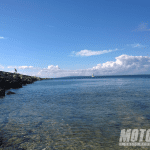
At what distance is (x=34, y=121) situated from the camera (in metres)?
13.7

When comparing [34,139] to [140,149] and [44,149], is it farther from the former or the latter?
[140,149]

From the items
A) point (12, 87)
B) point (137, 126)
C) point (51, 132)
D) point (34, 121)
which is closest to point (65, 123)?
point (51, 132)

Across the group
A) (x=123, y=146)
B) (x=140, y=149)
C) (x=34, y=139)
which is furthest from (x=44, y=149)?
(x=140, y=149)

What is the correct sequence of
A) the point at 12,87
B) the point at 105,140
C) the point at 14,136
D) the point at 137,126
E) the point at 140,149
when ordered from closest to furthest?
the point at 140,149, the point at 105,140, the point at 14,136, the point at 137,126, the point at 12,87

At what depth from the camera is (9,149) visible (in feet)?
27.3

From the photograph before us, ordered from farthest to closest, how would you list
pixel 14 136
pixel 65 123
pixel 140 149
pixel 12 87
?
pixel 12 87 → pixel 65 123 → pixel 14 136 → pixel 140 149

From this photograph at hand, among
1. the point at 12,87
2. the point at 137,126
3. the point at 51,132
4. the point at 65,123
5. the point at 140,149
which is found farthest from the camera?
the point at 12,87

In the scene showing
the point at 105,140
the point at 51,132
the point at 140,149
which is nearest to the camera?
the point at 140,149

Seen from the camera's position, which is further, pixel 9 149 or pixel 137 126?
pixel 137 126

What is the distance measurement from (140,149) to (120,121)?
4975 millimetres

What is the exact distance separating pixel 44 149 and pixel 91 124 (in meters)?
5.59

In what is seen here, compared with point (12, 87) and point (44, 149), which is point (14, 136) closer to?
point (44, 149)

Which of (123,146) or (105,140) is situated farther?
(105,140)

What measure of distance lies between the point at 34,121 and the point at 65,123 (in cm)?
354
